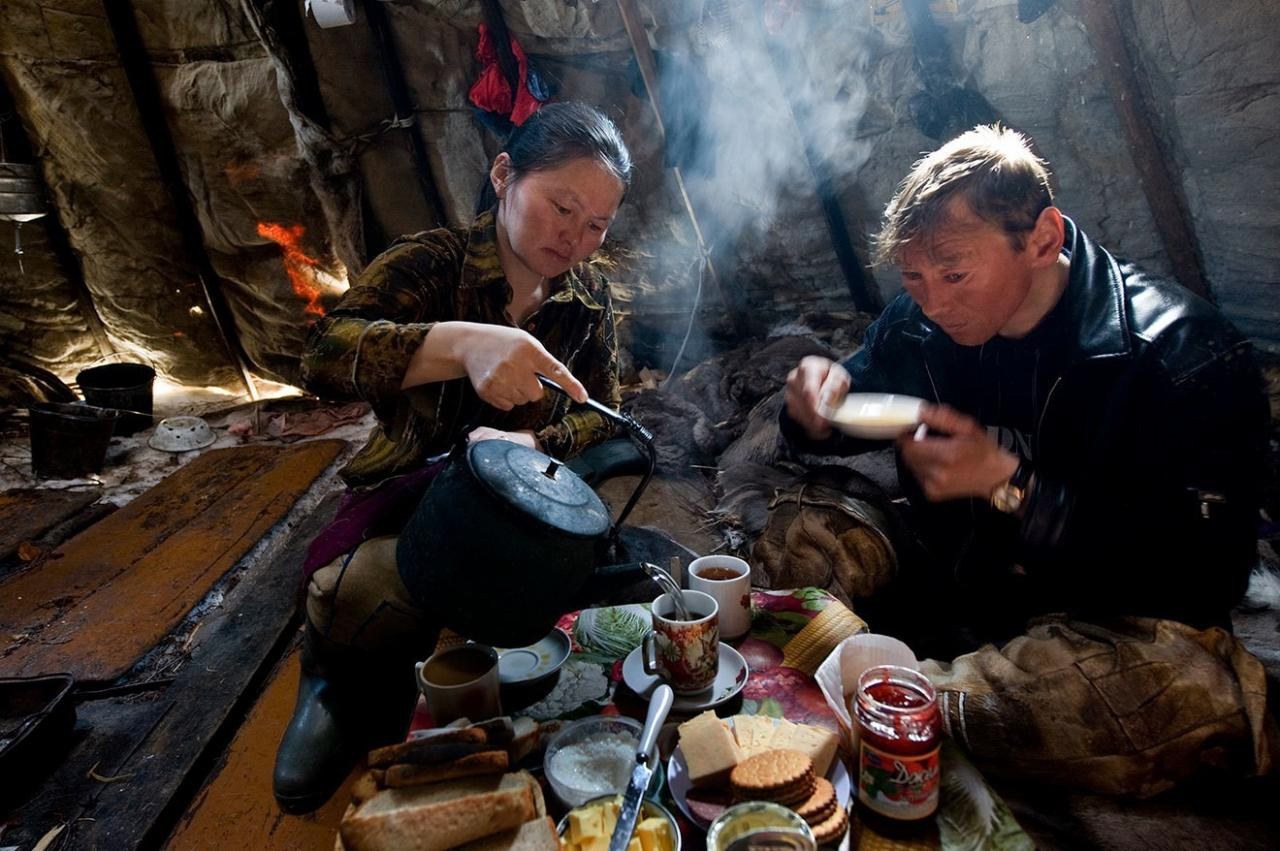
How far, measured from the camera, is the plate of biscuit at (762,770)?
4.61 ft

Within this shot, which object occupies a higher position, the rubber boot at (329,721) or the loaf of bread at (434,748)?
the loaf of bread at (434,748)

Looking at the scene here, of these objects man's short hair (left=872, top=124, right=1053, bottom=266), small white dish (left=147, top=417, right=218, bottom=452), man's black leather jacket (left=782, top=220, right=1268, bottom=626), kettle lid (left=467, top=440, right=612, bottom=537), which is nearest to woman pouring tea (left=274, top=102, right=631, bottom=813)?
kettle lid (left=467, top=440, right=612, bottom=537)

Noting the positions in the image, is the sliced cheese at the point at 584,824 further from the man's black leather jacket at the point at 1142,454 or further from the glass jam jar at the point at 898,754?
the man's black leather jacket at the point at 1142,454

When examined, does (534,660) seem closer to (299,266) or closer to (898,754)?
(898,754)

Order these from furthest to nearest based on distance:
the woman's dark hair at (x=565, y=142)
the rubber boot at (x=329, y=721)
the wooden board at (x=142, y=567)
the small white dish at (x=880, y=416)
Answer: the wooden board at (x=142, y=567) < the woman's dark hair at (x=565, y=142) < the rubber boot at (x=329, y=721) < the small white dish at (x=880, y=416)

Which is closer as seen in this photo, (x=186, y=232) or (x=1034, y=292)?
(x=1034, y=292)

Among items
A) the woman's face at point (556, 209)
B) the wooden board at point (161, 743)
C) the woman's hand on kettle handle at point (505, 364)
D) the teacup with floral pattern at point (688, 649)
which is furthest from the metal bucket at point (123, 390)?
the teacup with floral pattern at point (688, 649)

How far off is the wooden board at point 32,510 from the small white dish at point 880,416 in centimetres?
511

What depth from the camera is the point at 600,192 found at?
2.42m

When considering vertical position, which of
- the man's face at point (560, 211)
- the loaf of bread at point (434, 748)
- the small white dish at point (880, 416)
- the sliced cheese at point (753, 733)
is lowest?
the sliced cheese at point (753, 733)

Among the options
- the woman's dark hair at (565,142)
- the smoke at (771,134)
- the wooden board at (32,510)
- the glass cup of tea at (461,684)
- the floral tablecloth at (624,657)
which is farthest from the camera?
the wooden board at (32,510)

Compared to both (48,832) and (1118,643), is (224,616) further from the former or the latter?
(1118,643)

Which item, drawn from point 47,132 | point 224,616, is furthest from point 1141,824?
point 47,132

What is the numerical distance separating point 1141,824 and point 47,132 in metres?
9.14
